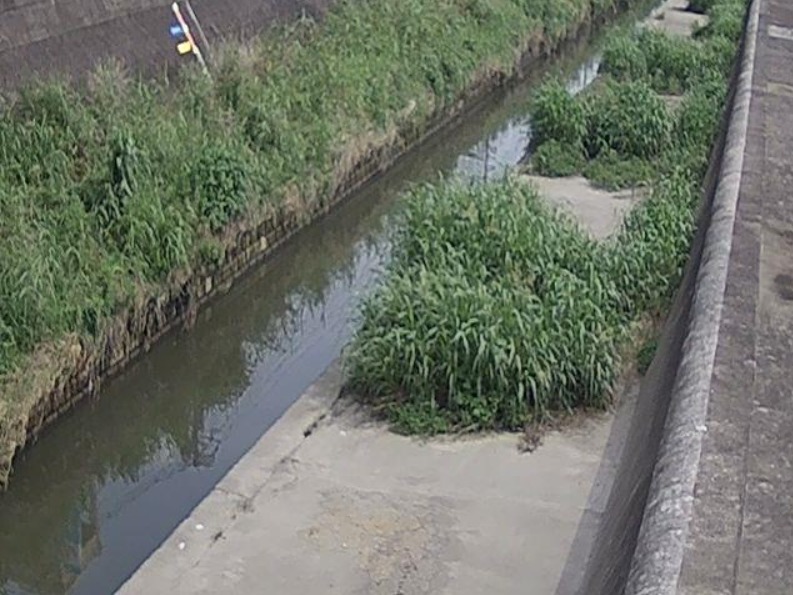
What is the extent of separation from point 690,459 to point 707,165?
23.6 feet

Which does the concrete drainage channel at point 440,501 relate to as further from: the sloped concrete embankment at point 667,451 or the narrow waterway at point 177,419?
the narrow waterway at point 177,419

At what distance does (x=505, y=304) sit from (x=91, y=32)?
17.0 feet

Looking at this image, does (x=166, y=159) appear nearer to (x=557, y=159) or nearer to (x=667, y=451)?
(x=557, y=159)

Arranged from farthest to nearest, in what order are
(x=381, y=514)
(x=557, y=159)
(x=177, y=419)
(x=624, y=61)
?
1. (x=624, y=61)
2. (x=557, y=159)
3. (x=177, y=419)
4. (x=381, y=514)

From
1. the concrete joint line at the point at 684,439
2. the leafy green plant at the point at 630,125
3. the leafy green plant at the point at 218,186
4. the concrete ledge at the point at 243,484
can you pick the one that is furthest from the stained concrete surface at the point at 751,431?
the leafy green plant at the point at 630,125

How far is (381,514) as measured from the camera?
5.72 meters

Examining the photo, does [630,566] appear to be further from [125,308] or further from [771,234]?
[125,308]

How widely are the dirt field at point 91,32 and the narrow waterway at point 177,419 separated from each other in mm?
2112

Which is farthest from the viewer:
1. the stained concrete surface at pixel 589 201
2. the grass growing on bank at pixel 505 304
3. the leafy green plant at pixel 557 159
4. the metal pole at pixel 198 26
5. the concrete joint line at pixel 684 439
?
the metal pole at pixel 198 26

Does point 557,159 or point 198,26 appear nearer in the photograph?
point 557,159

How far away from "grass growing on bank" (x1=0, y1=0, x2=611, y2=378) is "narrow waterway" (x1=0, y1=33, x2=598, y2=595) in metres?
0.48

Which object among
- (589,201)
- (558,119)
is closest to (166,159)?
(589,201)

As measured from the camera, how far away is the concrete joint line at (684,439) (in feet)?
11.0

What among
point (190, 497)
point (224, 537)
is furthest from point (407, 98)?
point (224, 537)
